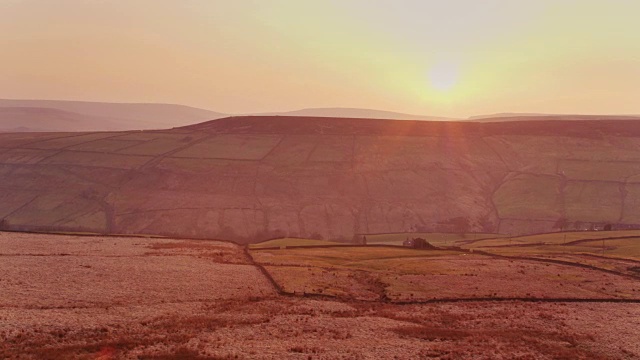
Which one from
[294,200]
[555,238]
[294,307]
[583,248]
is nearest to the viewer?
[294,307]

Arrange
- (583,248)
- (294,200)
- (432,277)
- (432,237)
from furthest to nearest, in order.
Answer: (294,200)
(432,237)
(583,248)
(432,277)

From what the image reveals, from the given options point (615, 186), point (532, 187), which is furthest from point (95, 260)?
point (615, 186)

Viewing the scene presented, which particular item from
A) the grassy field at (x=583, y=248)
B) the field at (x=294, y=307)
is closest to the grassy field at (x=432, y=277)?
the field at (x=294, y=307)

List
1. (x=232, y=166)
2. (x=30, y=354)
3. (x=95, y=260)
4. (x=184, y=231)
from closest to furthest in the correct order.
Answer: (x=30, y=354)
(x=95, y=260)
(x=184, y=231)
(x=232, y=166)

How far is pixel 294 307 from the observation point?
5644cm

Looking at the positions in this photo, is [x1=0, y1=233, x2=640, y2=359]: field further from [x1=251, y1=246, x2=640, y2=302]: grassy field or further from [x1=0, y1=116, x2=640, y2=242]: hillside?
[x1=0, y1=116, x2=640, y2=242]: hillside

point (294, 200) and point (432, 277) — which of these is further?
point (294, 200)

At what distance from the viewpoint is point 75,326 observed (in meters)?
45.8

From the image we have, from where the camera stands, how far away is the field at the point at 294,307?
4384 centimetres

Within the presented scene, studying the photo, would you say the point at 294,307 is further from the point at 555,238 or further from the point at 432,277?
the point at 555,238

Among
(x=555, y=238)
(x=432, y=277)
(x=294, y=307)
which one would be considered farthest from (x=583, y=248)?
(x=294, y=307)

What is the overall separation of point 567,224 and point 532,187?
105 ft

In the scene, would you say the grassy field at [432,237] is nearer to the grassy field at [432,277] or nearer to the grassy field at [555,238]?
the grassy field at [555,238]

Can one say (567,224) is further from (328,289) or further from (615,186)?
(328,289)
